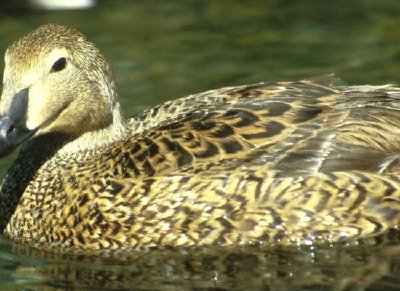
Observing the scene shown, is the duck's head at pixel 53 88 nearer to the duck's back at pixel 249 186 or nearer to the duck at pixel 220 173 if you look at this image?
the duck at pixel 220 173

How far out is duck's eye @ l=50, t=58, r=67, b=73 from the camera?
11.0m

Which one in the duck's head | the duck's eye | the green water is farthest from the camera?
the duck's eye

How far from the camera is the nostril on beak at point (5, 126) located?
10.5m

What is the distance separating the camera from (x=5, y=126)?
34.7 ft

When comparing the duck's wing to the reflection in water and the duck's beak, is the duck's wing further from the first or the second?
the duck's beak

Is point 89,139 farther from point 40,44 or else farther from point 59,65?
point 40,44

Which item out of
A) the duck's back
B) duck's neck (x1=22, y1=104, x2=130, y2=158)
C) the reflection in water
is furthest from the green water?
duck's neck (x1=22, y1=104, x2=130, y2=158)

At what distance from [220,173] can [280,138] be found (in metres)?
0.58

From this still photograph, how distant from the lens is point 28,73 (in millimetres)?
10781

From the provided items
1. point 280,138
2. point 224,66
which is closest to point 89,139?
point 280,138

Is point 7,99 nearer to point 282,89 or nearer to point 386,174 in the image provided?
point 282,89

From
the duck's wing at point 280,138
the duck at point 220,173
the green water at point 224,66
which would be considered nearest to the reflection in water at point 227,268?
the green water at point 224,66

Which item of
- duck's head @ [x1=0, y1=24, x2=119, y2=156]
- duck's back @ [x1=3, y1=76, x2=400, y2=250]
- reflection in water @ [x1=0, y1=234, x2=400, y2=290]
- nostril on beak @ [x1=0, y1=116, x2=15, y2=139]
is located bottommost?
reflection in water @ [x1=0, y1=234, x2=400, y2=290]

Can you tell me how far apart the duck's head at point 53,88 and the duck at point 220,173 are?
0.5 inches
